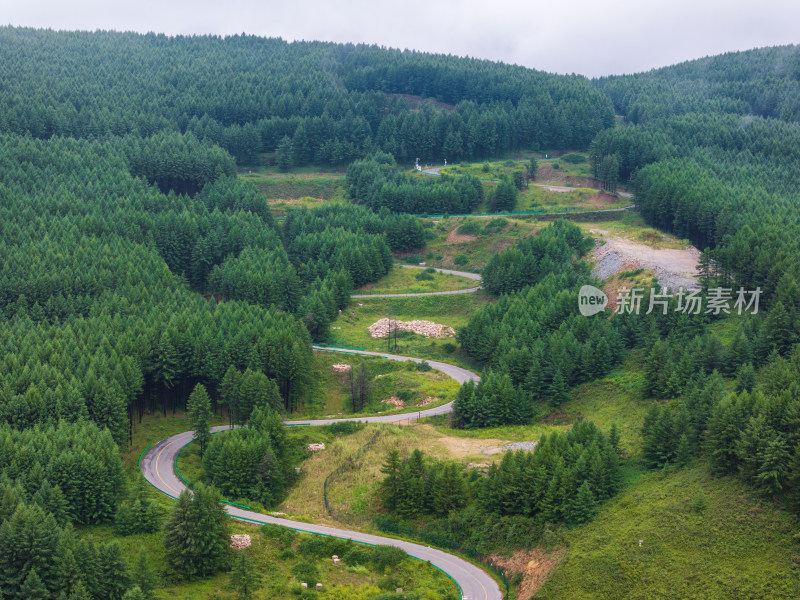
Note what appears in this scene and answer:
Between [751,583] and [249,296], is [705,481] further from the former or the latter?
[249,296]

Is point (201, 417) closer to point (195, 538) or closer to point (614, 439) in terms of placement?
point (195, 538)

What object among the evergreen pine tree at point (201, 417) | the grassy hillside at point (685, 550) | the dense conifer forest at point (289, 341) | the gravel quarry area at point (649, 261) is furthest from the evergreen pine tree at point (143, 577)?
the gravel quarry area at point (649, 261)

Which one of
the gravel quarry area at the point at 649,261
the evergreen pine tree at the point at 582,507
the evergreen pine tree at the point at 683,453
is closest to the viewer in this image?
the evergreen pine tree at the point at 582,507

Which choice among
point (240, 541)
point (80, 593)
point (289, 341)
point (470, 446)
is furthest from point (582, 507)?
point (289, 341)

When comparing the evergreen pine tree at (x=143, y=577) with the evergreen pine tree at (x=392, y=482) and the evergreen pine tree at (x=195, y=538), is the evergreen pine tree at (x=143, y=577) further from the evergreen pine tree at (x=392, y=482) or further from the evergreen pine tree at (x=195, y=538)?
the evergreen pine tree at (x=392, y=482)

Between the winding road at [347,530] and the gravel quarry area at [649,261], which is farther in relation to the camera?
the gravel quarry area at [649,261]

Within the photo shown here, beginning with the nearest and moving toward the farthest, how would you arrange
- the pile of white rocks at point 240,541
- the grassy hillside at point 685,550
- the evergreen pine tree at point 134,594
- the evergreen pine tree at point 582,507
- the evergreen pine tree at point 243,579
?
the evergreen pine tree at point 134,594 < the grassy hillside at point 685,550 < the evergreen pine tree at point 243,579 < the evergreen pine tree at point 582,507 < the pile of white rocks at point 240,541

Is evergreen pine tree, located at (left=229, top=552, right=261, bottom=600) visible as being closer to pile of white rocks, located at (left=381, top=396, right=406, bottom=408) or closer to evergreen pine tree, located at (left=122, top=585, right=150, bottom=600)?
evergreen pine tree, located at (left=122, top=585, right=150, bottom=600)
